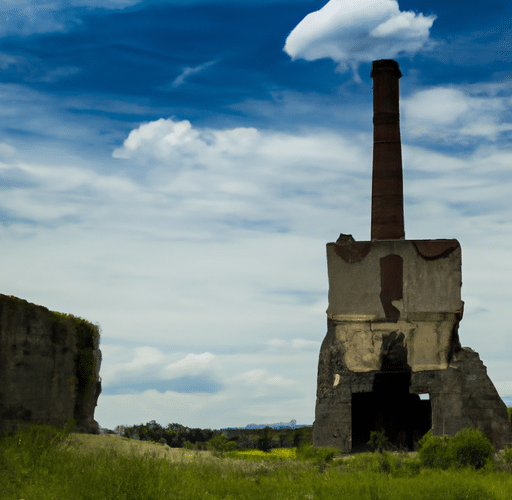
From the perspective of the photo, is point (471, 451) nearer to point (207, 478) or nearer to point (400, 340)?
point (400, 340)

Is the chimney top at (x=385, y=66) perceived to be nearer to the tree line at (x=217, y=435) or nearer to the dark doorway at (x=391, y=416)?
the dark doorway at (x=391, y=416)

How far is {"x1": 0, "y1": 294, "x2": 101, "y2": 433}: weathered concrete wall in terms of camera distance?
11719mm

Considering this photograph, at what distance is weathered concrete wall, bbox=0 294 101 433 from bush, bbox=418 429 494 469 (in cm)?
674

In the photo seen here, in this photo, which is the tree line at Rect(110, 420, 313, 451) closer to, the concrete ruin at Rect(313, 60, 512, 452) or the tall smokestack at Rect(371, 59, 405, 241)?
the concrete ruin at Rect(313, 60, 512, 452)

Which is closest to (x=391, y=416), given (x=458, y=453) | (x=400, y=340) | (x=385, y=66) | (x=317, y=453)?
(x=400, y=340)

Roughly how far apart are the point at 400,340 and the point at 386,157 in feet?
25.6

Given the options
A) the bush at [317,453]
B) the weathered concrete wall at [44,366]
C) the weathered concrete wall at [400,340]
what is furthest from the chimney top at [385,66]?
the weathered concrete wall at [44,366]

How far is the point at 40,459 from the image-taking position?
10125mm

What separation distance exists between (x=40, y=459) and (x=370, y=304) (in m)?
7.86

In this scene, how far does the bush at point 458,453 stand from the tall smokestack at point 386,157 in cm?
908

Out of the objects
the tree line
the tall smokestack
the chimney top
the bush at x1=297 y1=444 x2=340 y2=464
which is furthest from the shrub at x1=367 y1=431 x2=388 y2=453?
the chimney top

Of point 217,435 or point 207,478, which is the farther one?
point 217,435

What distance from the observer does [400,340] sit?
1452cm

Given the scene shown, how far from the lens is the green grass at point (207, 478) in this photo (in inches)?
331
